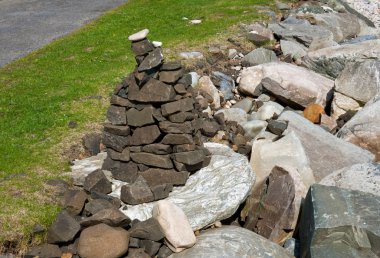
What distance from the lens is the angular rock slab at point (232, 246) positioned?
754cm

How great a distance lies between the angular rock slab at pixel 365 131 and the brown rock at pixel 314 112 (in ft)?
3.47

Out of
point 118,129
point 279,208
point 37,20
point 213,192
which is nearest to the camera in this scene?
point 279,208

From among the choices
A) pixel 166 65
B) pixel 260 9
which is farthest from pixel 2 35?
pixel 166 65

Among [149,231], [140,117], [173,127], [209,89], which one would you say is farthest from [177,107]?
[209,89]

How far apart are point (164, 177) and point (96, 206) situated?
1.33 m

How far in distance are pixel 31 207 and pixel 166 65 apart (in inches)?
118

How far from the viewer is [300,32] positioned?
16.8 metres

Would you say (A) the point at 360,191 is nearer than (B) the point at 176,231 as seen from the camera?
No

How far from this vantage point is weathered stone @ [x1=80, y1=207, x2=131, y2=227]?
25.8ft

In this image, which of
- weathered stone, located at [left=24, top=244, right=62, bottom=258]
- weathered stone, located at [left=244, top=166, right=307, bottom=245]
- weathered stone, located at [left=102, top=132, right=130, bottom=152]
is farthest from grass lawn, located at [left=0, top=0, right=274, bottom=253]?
weathered stone, located at [left=244, top=166, right=307, bottom=245]

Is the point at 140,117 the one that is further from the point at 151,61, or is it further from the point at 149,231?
the point at 149,231

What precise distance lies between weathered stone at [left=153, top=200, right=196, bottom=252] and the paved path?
8387 millimetres

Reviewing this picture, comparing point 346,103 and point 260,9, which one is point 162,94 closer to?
point 346,103

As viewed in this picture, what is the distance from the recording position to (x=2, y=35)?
1702 cm
